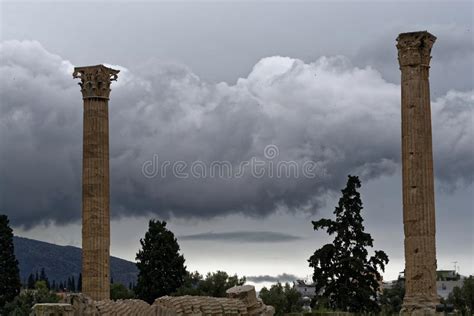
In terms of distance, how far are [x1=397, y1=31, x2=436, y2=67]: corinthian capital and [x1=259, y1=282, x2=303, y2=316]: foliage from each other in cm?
1967

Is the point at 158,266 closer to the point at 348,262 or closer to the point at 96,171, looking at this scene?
the point at 348,262

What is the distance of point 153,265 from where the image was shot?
145 ft

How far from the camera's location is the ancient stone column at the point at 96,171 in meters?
23.8

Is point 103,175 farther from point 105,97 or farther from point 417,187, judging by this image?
point 417,187

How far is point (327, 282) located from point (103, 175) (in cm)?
1416

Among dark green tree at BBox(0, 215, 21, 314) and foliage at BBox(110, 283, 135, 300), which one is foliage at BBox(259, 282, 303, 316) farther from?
dark green tree at BBox(0, 215, 21, 314)

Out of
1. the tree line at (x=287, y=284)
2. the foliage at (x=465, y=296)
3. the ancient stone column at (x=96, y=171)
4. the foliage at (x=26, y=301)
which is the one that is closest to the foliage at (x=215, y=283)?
the tree line at (x=287, y=284)

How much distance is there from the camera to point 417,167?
22000 mm

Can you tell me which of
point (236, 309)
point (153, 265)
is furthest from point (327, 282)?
point (236, 309)

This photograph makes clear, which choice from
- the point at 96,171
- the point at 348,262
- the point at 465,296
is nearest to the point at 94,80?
the point at 96,171

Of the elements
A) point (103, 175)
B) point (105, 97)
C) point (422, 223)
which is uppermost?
point (105, 97)

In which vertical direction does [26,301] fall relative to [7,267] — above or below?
below

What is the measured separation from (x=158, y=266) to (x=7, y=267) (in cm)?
734

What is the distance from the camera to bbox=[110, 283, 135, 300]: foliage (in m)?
45.0
